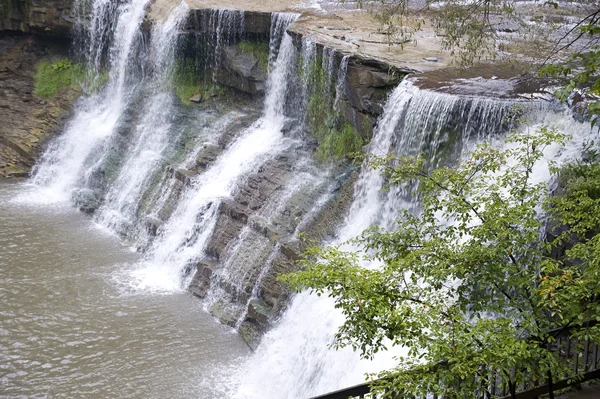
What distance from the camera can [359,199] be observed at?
14312 millimetres

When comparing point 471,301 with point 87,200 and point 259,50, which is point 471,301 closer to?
point 259,50

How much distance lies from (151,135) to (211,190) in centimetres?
397

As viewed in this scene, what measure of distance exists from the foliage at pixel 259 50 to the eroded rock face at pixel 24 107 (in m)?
6.59

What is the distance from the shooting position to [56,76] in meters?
23.1

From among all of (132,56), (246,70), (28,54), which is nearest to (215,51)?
(246,70)

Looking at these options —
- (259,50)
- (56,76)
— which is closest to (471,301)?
(259,50)

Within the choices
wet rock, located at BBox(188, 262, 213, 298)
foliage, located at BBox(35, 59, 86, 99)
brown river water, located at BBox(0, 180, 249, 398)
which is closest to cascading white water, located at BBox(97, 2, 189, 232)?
brown river water, located at BBox(0, 180, 249, 398)

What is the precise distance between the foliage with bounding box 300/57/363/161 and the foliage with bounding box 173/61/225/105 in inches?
157

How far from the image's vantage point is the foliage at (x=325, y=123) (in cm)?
1559

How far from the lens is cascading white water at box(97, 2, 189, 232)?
61.0ft

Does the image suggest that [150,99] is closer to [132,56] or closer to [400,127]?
[132,56]

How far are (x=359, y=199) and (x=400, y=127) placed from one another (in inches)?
65.8

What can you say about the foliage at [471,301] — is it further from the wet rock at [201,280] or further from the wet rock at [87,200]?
the wet rock at [87,200]

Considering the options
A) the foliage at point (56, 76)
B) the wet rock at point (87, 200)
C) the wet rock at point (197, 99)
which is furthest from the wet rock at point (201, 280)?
the foliage at point (56, 76)
